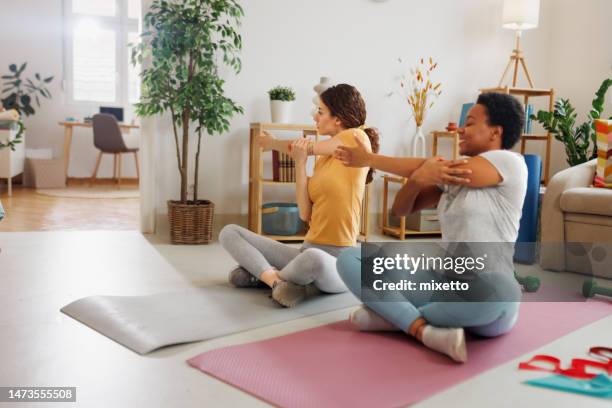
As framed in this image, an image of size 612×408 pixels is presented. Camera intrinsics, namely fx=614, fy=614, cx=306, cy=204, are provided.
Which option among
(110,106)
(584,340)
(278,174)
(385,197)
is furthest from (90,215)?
(584,340)

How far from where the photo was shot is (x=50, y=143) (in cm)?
736

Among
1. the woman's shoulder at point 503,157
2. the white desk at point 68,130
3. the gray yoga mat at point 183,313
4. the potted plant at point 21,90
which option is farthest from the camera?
the white desk at point 68,130

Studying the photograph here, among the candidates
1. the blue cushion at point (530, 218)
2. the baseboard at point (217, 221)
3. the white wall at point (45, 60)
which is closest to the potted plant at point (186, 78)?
the baseboard at point (217, 221)

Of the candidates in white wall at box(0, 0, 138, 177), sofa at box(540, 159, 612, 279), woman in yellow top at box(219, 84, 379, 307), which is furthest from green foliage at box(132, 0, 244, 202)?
white wall at box(0, 0, 138, 177)

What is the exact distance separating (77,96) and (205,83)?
4400mm

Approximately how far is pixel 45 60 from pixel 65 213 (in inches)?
121

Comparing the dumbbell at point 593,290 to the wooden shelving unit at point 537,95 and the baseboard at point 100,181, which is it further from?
the baseboard at point 100,181

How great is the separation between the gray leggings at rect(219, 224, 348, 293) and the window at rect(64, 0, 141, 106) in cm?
545

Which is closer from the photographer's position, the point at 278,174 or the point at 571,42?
the point at 278,174

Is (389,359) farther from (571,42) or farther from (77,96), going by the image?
(77,96)

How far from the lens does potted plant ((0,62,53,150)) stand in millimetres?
6876

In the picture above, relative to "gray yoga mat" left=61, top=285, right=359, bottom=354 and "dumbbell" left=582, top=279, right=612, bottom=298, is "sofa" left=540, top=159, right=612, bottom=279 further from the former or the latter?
"gray yoga mat" left=61, top=285, right=359, bottom=354

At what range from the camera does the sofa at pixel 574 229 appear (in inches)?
127

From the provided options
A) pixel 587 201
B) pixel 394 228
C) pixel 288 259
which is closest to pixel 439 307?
pixel 288 259
